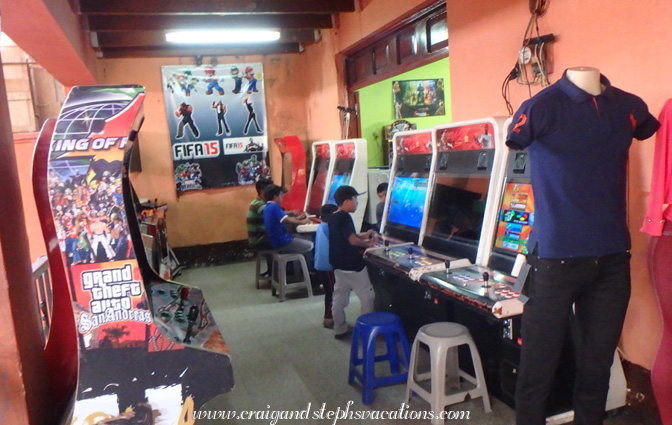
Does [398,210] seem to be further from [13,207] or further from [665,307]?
[13,207]

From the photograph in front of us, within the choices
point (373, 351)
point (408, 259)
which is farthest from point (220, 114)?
point (373, 351)

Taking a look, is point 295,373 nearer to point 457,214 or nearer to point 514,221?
point 457,214

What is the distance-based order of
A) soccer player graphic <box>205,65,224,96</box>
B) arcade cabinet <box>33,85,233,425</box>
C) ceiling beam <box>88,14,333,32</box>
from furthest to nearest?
soccer player graphic <box>205,65,224,96</box> → ceiling beam <box>88,14,333,32</box> → arcade cabinet <box>33,85,233,425</box>

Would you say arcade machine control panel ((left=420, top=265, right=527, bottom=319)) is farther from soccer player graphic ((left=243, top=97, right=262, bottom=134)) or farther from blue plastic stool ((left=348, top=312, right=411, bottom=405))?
soccer player graphic ((left=243, top=97, right=262, bottom=134))

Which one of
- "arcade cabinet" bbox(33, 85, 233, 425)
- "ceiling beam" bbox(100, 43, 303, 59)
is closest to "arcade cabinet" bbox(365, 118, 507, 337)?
"arcade cabinet" bbox(33, 85, 233, 425)

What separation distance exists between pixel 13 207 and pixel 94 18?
165 inches

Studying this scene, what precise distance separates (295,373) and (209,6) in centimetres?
358

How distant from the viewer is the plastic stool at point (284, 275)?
5191 mm

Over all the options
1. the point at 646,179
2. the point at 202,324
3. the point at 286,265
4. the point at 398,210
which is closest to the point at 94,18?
the point at 286,265

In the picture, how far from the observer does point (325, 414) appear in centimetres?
292

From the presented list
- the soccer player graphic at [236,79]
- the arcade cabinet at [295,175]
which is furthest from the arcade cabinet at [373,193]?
the soccer player graphic at [236,79]

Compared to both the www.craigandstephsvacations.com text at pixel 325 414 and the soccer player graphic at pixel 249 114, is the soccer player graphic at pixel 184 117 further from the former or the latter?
the www.craigandstephsvacations.com text at pixel 325 414

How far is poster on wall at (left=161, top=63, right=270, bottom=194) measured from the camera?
7.20m

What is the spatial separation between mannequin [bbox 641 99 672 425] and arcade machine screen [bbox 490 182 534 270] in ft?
1.70
